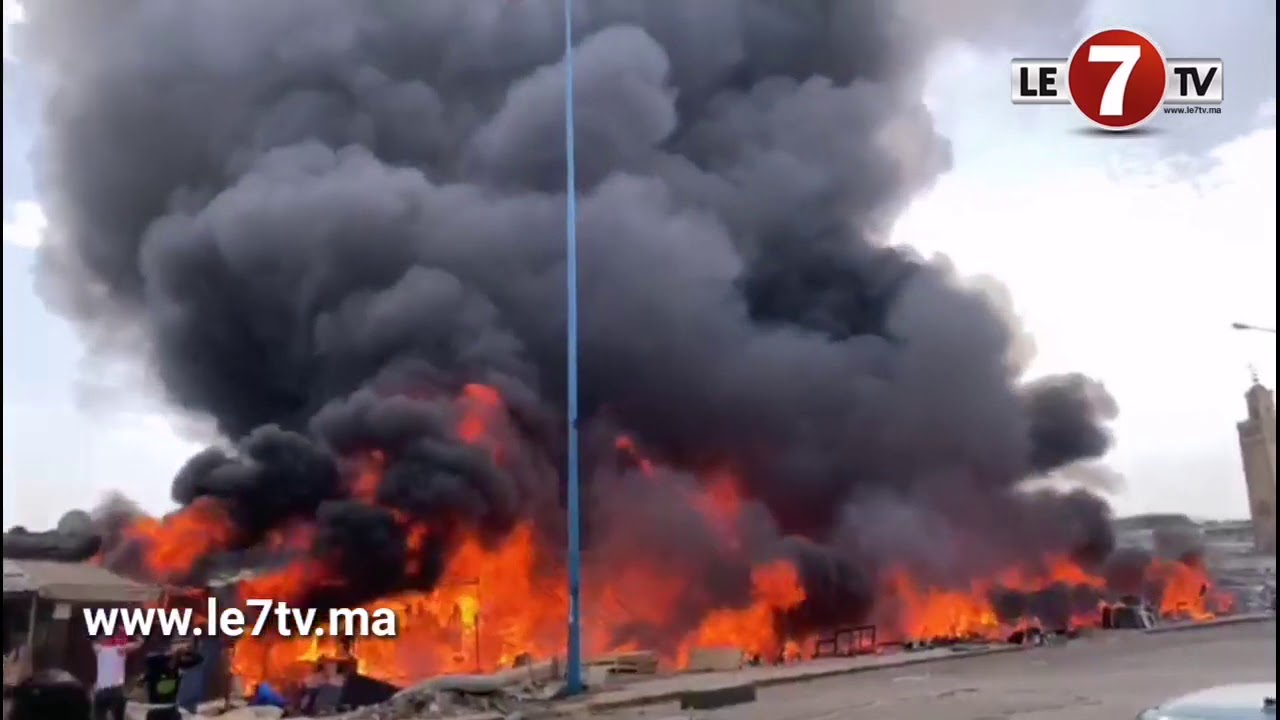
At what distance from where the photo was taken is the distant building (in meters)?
9.77

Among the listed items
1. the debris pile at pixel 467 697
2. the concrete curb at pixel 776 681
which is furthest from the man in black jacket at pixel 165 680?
the concrete curb at pixel 776 681

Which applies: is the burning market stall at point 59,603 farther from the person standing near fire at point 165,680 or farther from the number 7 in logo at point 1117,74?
the number 7 in logo at point 1117,74

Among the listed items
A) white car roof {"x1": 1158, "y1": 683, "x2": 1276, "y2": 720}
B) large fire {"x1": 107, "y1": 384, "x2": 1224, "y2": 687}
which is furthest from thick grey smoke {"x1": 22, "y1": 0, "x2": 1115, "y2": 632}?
white car roof {"x1": 1158, "y1": 683, "x2": 1276, "y2": 720}

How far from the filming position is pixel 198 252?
12672 millimetres

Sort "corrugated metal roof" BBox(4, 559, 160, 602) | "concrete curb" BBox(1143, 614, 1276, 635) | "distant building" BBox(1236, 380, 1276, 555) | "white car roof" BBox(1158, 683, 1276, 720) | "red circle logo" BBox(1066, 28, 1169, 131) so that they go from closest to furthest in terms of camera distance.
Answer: "white car roof" BBox(1158, 683, 1276, 720), "corrugated metal roof" BBox(4, 559, 160, 602), "red circle logo" BBox(1066, 28, 1169, 131), "distant building" BBox(1236, 380, 1276, 555), "concrete curb" BBox(1143, 614, 1276, 635)

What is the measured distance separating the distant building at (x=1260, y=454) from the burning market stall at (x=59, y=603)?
995 cm

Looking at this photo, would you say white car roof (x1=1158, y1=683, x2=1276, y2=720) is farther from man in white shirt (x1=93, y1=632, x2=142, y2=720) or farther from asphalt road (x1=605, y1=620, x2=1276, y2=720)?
man in white shirt (x1=93, y1=632, x2=142, y2=720)

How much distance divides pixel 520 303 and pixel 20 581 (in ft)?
19.3

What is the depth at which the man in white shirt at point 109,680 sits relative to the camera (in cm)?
834

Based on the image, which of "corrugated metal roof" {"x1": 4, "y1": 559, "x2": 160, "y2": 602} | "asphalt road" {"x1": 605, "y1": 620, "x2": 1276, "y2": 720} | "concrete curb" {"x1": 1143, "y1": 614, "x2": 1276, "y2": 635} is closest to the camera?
"asphalt road" {"x1": 605, "y1": 620, "x2": 1276, "y2": 720}

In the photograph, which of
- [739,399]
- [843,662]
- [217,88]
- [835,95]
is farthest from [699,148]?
[843,662]

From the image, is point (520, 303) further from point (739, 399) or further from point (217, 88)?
point (217, 88)

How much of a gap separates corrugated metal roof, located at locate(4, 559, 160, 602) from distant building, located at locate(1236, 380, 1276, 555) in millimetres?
9957

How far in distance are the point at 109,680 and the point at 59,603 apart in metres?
0.95
